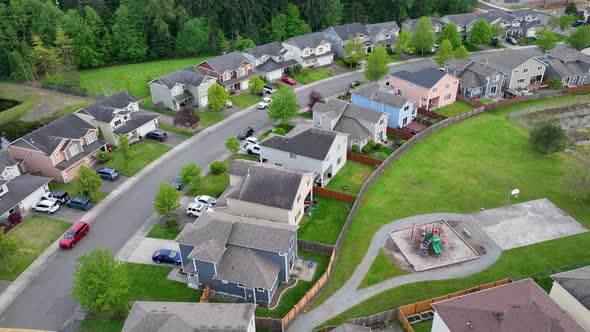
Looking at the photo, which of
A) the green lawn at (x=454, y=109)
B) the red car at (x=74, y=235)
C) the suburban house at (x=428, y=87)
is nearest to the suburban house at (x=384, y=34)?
the suburban house at (x=428, y=87)

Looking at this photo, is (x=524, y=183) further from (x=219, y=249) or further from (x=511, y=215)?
(x=219, y=249)

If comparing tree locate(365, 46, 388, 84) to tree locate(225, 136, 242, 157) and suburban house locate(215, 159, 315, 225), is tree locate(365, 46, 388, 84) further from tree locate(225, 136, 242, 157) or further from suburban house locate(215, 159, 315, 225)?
suburban house locate(215, 159, 315, 225)

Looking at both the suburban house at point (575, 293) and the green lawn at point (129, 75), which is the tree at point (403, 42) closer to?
the green lawn at point (129, 75)

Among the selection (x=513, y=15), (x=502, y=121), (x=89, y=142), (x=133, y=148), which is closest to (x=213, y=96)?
(x=133, y=148)

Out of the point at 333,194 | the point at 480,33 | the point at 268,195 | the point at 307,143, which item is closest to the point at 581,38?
the point at 480,33

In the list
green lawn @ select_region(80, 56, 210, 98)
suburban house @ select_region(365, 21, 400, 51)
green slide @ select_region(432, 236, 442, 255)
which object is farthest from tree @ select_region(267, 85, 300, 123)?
suburban house @ select_region(365, 21, 400, 51)

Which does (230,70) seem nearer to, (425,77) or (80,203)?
(425,77)
